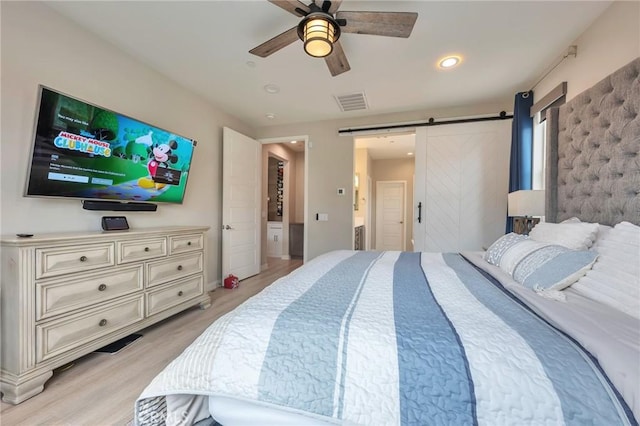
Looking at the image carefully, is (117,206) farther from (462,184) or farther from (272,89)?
(462,184)

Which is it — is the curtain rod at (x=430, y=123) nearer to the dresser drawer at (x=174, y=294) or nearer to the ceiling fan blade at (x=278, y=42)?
the ceiling fan blade at (x=278, y=42)

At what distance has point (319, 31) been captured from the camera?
1.57 metres

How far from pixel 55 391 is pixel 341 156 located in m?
3.67

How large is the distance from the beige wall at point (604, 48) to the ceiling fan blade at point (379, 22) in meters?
1.36

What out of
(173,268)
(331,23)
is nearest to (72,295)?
(173,268)

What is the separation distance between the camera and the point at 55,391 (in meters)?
1.52

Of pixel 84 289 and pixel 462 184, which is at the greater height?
pixel 462 184

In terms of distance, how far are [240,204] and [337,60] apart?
2.57 meters

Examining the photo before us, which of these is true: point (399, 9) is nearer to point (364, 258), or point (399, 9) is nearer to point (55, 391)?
point (364, 258)

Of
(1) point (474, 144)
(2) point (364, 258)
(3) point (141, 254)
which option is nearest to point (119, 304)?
(3) point (141, 254)

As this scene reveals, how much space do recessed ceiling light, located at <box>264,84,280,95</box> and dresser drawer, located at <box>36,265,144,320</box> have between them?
2.28m

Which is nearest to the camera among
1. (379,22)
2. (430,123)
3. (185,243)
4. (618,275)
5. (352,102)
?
(618,275)

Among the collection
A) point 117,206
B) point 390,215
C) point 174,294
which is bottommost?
point 174,294

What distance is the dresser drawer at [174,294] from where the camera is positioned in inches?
87.6
